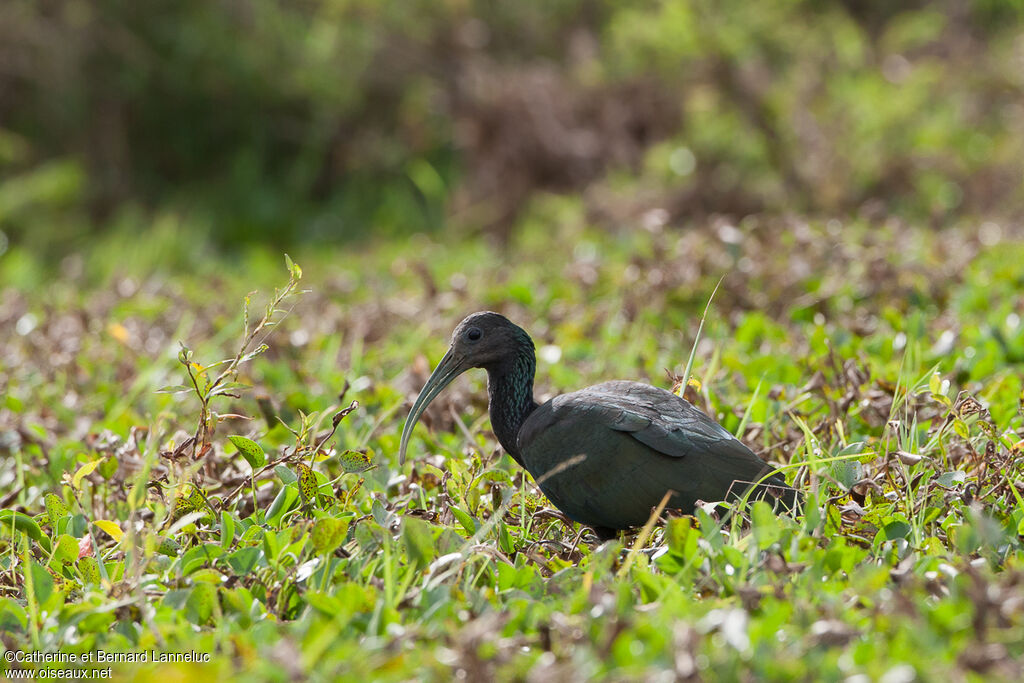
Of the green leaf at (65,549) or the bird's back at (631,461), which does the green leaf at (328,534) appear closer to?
the bird's back at (631,461)

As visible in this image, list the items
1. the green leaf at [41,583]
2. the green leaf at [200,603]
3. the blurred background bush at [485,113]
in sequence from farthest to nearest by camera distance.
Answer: the blurred background bush at [485,113] → the green leaf at [41,583] → the green leaf at [200,603]

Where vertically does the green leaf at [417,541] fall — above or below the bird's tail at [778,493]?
above

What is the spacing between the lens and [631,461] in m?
3.15

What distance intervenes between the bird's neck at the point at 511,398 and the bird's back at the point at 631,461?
265 millimetres

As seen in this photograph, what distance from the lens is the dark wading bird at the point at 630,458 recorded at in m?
3.10

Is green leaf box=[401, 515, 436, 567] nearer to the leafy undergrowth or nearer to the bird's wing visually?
the leafy undergrowth

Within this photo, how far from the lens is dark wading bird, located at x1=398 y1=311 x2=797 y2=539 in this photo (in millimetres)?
3100

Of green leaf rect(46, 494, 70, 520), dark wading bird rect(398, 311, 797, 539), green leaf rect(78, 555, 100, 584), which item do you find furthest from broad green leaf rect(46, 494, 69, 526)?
dark wading bird rect(398, 311, 797, 539)

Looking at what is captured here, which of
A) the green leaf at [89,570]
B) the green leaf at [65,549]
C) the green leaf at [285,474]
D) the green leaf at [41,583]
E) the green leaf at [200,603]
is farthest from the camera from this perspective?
the green leaf at [285,474]

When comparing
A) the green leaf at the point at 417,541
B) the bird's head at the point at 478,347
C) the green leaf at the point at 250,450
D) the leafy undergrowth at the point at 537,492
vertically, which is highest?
the bird's head at the point at 478,347

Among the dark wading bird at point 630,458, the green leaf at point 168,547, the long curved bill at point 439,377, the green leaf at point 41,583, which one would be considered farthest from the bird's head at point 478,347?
the green leaf at point 41,583

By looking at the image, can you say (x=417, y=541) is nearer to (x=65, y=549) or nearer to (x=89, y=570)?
(x=89, y=570)

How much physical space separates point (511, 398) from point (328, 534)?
3.34 feet

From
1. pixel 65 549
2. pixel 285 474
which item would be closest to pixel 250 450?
pixel 285 474
